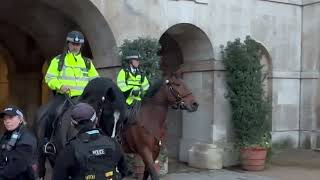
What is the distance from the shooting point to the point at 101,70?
10.3 metres

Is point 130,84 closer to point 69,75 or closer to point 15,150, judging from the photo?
point 69,75

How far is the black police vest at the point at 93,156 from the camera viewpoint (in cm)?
353

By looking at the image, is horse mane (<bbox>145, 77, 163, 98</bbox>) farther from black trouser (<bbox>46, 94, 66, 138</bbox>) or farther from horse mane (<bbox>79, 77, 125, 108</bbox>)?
horse mane (<bbox>79, 77, 125, 108</bbox>)

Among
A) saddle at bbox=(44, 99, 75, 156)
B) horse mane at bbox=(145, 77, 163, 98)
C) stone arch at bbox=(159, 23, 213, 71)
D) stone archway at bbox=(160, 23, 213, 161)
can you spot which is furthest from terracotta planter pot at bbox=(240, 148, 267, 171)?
saddle at bbox=(44, 99, 75, 156)

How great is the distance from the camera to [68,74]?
6.62m

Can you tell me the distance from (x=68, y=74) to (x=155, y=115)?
70.2 inches

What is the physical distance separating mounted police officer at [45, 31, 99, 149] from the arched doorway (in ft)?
10.2

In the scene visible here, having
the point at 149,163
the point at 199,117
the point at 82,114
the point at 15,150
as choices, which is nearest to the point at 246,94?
the point at 199,117

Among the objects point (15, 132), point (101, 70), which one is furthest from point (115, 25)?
point (15, 132)

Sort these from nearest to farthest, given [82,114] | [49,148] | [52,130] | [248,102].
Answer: [82,114]
[49,148]
[52,130]
[248,102]

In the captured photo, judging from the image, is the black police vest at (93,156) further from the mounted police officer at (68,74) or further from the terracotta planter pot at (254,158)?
the terracotta planter pot at (254,158)

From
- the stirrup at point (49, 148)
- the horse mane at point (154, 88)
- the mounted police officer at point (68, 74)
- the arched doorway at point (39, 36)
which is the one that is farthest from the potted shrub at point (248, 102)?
the stirrup at point (49, 148)

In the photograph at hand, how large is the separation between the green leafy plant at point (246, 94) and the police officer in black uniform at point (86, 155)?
297 inches

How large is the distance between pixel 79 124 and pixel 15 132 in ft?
4.49
